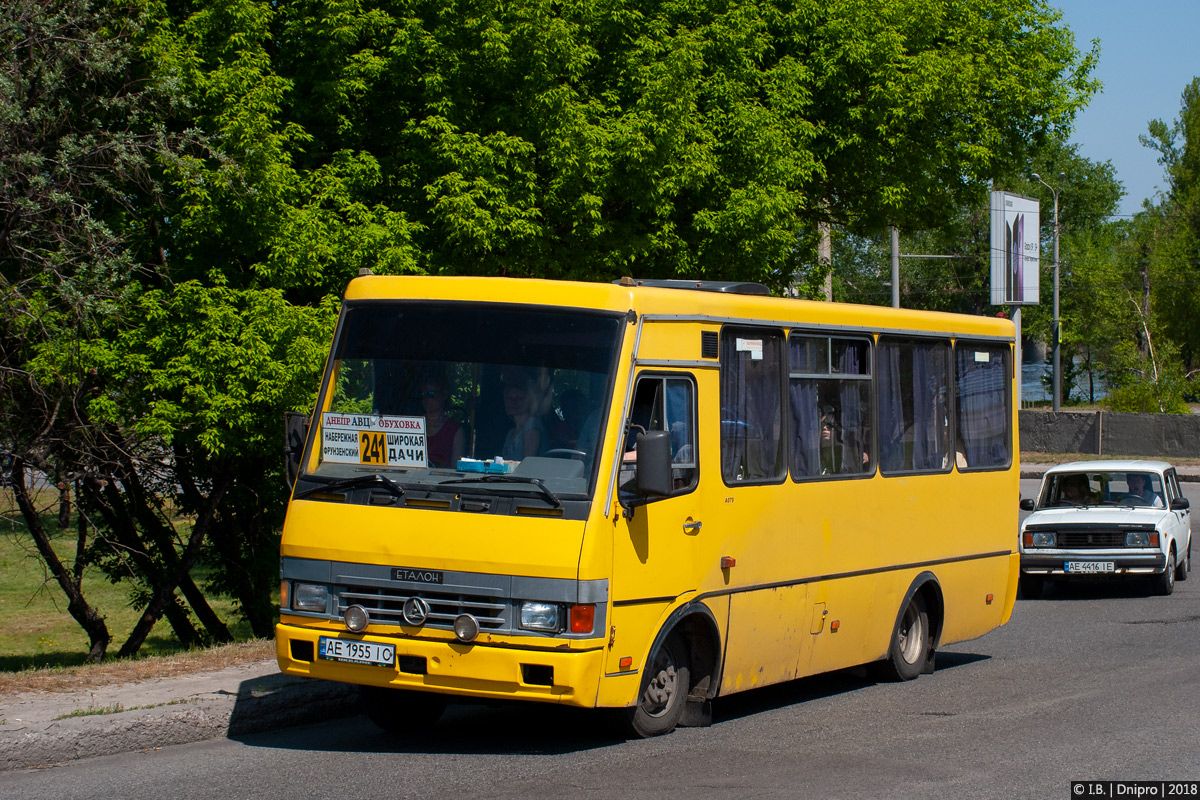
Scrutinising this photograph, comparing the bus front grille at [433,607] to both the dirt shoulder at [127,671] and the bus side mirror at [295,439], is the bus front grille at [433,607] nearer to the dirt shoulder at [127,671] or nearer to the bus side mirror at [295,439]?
the bus side mirror at [295,439]

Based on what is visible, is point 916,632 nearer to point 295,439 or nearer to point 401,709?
point 401,709

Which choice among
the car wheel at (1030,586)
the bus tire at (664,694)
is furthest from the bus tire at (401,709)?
the car wheel at (1030,586)

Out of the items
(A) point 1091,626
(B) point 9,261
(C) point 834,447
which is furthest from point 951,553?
(B) point 9,261

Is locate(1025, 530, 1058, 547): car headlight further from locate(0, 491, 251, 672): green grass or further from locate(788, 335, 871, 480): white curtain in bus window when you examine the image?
locate(0, 491, 251, 672): green grass

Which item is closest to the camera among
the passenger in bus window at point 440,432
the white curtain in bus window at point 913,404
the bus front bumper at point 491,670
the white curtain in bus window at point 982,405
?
the bus front bumper at point 491,670

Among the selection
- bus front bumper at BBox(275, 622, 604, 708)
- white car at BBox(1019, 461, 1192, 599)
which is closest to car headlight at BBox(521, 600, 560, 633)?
bus front bumper at BBox(275, 622, 604, 708)

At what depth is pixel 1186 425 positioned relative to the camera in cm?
4353

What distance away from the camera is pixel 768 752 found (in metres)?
7.91

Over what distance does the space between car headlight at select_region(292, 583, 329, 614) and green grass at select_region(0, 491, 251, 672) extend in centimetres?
759

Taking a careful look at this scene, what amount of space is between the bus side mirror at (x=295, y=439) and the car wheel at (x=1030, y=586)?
37.7ft

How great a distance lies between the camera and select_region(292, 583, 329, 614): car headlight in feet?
25.6

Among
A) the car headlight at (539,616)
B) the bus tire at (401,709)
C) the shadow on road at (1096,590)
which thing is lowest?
the shadow on road at (1096,590)

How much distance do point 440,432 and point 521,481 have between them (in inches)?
26.5

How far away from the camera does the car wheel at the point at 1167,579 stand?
16.5 m
